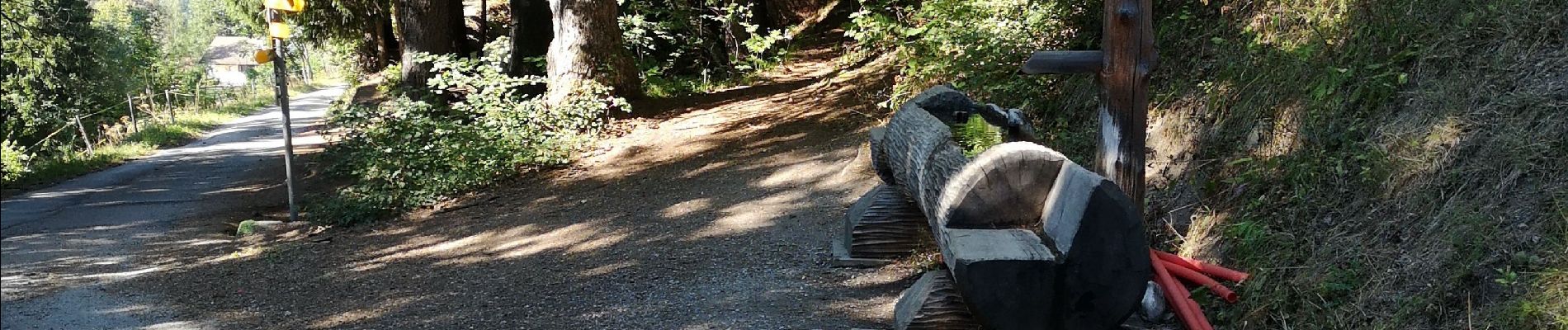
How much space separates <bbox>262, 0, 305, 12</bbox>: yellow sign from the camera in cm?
972

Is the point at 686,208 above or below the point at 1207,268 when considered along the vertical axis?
below

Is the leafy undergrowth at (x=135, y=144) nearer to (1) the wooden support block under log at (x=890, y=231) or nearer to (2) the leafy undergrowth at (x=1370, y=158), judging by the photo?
(1) the wooden support block under log at (x=890, y=231)

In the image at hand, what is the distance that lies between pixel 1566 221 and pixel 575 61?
434 inches

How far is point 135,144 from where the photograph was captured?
19.4 m

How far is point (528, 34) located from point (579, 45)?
6.76ft

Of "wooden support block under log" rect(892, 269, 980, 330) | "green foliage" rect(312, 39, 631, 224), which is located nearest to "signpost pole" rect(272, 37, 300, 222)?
"green foliage" rect(312, 39, 631, 224)

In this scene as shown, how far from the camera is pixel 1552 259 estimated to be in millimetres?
3740

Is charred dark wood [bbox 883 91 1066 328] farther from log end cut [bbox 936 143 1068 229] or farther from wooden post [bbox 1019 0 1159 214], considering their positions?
wooden post [bbox 1019 0 1159 214]

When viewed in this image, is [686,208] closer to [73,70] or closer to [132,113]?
[73,70]

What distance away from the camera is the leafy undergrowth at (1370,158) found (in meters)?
4.01

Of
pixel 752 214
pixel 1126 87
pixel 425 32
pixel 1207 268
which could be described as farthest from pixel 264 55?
pixel 1207 268

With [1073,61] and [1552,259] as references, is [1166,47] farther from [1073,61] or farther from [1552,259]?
[1552,259]

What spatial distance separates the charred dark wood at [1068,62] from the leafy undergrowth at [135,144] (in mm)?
7453

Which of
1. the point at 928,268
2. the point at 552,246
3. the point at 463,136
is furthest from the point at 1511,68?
the point at 463,136
